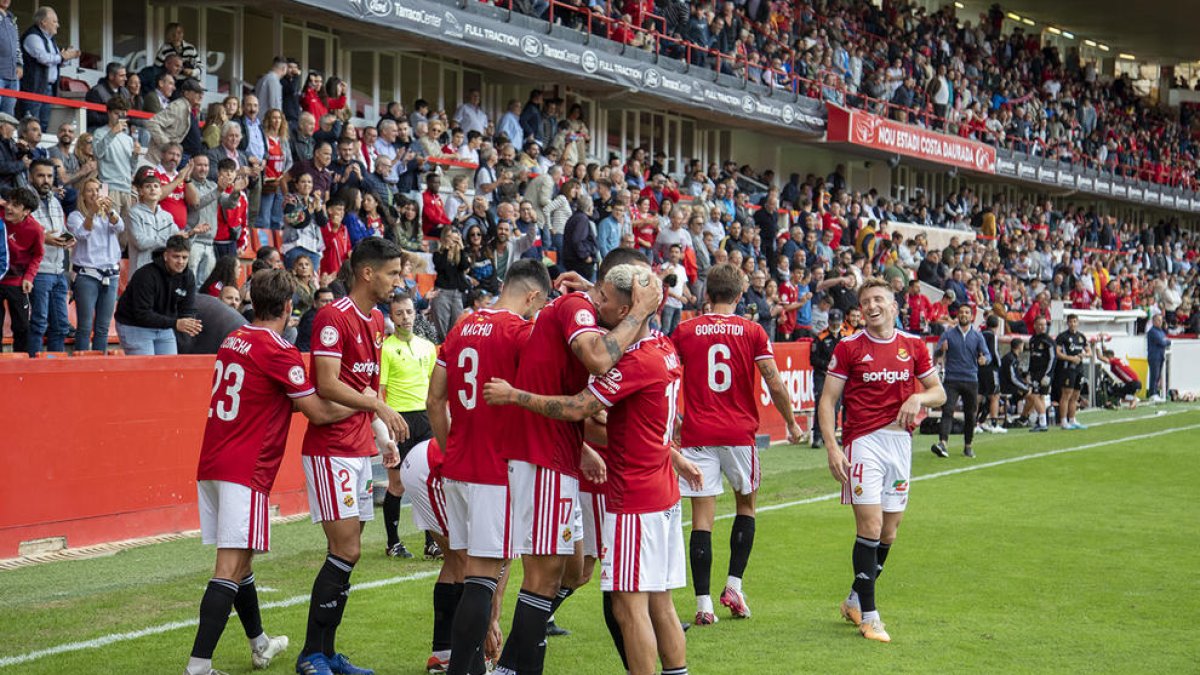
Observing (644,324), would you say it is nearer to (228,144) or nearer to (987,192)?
(228,144)

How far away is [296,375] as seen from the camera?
7.02 metres

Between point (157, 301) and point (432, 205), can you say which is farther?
point (432, 205)

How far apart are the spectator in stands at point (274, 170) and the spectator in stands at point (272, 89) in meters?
1.74

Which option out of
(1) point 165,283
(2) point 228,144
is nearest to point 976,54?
(2) point 228,144

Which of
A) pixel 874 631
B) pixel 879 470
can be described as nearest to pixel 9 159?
pixel 879 470

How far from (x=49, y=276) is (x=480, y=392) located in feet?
25.4

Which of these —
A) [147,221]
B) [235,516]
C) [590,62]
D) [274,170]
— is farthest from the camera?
[590,62]

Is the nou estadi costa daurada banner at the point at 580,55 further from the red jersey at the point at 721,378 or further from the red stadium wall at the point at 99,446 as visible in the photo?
the red jersey at the point at 721,378

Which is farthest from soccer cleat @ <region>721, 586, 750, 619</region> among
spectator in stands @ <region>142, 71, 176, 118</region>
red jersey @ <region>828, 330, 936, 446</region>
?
spectator in stands @ <region>142, 71, 176, 118</region>

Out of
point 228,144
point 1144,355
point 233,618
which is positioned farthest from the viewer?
point 1144,355

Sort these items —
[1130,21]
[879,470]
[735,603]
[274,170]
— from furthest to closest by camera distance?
[1130,21] < [274,170] < [735,603] < [879,470]

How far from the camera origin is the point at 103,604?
8703 mm

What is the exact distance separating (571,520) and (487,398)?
743 mm

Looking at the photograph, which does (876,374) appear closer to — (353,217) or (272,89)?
(353,217)
